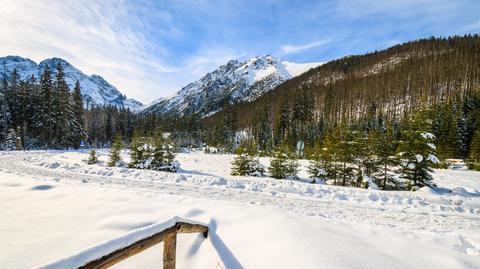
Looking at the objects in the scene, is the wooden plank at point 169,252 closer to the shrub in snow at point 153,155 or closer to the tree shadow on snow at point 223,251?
the tree shadow on snow at point 223,251

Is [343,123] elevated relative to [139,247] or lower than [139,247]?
elevated

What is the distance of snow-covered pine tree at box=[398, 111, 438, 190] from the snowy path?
2594mm

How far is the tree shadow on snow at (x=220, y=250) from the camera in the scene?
3.62 m

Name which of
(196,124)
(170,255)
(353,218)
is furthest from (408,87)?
(170,255)

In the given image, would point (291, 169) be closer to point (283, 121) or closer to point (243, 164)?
point (243, 164)

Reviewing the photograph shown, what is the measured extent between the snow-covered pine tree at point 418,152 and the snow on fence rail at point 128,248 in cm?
1528

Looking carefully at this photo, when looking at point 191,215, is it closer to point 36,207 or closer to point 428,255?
point 36,207

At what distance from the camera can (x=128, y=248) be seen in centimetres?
217

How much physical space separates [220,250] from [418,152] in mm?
14856

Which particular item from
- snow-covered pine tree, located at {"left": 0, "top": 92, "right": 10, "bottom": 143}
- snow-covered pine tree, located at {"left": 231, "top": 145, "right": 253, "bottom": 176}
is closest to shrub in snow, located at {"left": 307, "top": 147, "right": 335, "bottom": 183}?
snow-covered pine tree, located at {"left": 231, "top": 145, "right": 253, "bottom": 176}

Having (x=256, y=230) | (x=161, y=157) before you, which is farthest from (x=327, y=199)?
(x=161, y=157)

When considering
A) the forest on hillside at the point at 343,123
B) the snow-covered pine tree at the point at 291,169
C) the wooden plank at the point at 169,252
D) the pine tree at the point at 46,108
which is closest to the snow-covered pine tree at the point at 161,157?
the forest on hillside at the point at 343,123

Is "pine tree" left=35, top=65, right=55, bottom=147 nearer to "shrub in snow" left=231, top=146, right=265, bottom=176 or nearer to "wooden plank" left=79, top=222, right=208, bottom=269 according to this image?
"shrub in snow" left=231, top=146, right=265, bottom=176

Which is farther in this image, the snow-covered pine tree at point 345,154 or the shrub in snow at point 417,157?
the snow-covered pine tree at point 345,154
